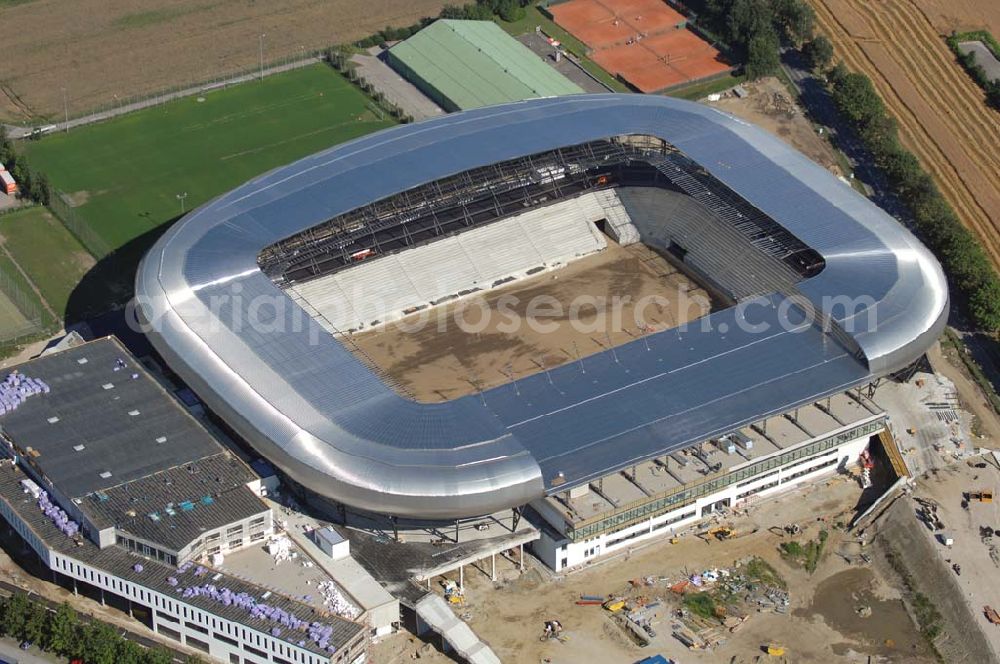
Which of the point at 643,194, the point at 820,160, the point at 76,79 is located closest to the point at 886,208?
the point at 820,160

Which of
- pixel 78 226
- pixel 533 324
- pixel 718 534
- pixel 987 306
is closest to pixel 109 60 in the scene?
pixel 78 226

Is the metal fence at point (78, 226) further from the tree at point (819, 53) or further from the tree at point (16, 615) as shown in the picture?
the tree at point (819, 53)

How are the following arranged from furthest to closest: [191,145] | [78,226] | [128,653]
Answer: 1. [191,145]
2. [78,226]
3. [128,653]

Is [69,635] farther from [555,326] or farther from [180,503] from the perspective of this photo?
[555,326]

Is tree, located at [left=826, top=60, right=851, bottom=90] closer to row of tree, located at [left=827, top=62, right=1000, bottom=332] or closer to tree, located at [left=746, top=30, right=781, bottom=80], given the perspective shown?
row of tree, located at [left=827, top=62, right=1000, bottom=332]

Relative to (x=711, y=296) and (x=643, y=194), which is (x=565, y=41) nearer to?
(x=643, y=194)

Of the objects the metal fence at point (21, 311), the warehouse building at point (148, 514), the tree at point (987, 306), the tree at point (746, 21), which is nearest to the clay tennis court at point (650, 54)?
the tree at point (746, 21)
